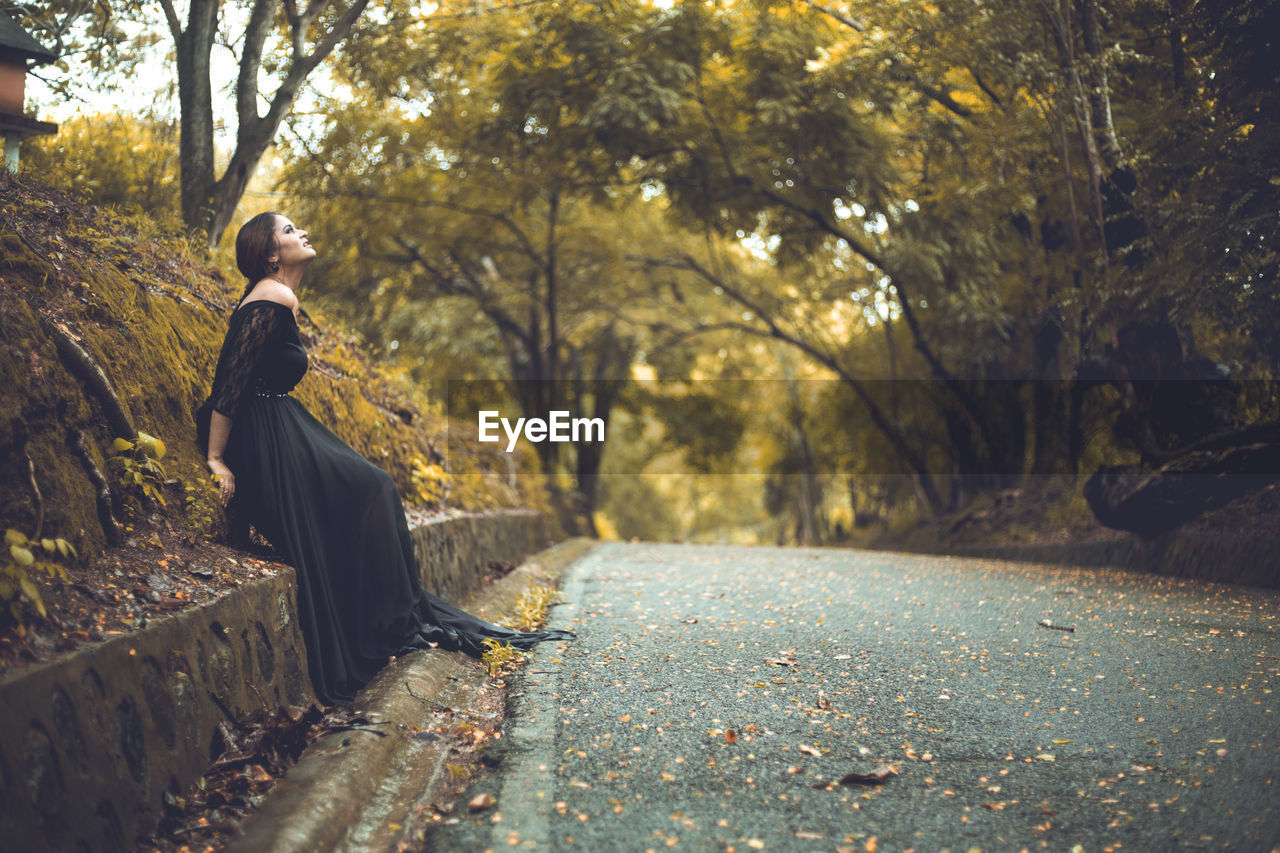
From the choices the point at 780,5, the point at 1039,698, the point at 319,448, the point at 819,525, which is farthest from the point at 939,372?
the point at 819,525

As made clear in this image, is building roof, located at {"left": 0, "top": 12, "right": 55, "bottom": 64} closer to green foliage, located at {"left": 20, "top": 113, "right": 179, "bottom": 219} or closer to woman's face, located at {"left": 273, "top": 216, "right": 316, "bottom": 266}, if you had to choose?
green foliage, located at {"left": 20, "top": 113, "right": 179, "bottom": 219}

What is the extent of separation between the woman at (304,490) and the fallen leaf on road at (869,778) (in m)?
1.96

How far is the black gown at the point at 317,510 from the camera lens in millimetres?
3777

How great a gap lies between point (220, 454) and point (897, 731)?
2897mm

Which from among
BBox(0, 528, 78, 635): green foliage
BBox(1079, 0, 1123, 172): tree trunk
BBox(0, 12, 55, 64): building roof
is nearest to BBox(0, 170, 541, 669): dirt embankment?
BBox(0, 528, 78, 635): green foliage

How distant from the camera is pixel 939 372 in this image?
48.5 ft

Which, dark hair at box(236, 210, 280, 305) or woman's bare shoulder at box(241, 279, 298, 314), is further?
dark hair at box(236, 210, 280, 305)

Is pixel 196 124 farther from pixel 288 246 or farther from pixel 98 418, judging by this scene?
pixel 98 418

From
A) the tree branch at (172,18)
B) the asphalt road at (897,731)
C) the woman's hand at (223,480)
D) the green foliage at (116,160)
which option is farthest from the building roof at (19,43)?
the asphalt road at (897,731)

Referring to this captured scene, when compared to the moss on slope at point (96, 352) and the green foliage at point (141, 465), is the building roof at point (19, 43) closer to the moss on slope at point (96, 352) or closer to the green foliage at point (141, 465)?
the moss on slope at point (96, 352)

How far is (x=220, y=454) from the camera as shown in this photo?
12.5ft

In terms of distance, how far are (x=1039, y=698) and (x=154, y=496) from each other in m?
3.58

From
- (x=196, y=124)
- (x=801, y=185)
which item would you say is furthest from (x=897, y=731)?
(x=801, y=185)

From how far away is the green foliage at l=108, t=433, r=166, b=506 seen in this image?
3189 mm
